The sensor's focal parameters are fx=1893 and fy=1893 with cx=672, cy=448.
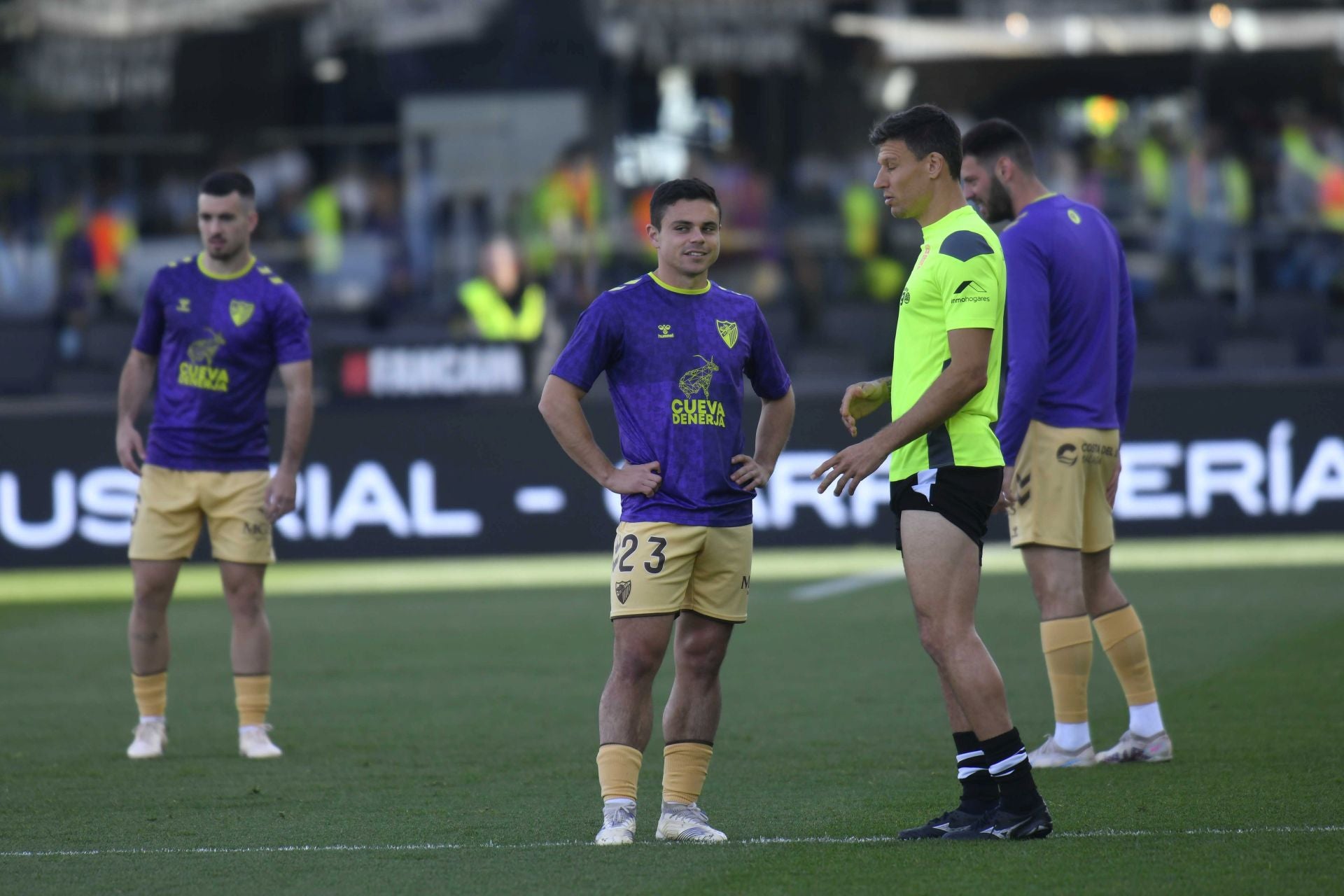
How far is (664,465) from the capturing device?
534cm

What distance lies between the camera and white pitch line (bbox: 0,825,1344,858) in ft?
17.4

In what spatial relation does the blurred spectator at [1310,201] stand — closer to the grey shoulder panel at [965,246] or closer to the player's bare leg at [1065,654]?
the player's bare leg at [1065,654]

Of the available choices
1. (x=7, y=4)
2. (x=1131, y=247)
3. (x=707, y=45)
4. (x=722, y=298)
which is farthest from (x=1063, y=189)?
(x=722, y=298)

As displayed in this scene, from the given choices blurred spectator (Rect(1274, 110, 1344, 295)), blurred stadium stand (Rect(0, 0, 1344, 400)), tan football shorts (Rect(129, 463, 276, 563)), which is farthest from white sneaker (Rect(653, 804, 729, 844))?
blurred spectator (Rect(1274, 110, 1344, 295))

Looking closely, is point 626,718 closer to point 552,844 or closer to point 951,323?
point 552,844

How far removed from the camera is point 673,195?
535 centimetres

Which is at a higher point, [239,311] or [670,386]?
[239,311]

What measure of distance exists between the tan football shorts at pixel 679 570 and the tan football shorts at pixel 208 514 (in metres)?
2.42

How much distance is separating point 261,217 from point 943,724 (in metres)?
16.5

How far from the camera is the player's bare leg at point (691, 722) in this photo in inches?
212

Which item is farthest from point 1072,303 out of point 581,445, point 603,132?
point 603,132

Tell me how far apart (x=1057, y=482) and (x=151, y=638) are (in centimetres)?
351

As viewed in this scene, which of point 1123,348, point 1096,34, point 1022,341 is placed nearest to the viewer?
point 1022,341

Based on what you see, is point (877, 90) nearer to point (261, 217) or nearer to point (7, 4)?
point (261, 217)
